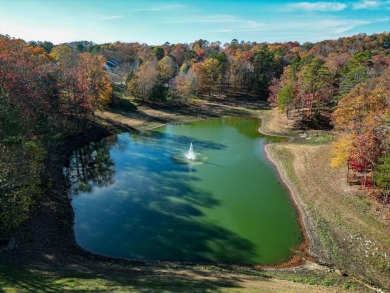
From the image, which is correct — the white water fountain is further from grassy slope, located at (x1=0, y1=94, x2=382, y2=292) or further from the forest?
grassy slope, located at (x1=0, y1=94, x2=382, y2=292)

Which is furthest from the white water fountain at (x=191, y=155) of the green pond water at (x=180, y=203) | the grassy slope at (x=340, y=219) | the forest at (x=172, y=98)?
the forest at (x=172, y=98)

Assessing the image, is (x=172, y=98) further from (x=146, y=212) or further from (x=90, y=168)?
(x=146, y=212)

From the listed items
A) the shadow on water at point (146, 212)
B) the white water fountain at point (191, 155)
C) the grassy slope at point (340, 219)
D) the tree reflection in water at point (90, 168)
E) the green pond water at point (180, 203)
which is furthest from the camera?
the white water fountain at point (191, 155)

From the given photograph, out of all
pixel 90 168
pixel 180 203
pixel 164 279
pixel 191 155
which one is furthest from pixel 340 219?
pixel 90 168

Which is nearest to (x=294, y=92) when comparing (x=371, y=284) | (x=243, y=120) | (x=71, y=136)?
(x=243, y=120)

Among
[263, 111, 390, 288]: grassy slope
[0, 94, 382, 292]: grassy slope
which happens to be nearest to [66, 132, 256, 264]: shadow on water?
[0, 94, 382, 292]: grassy slope

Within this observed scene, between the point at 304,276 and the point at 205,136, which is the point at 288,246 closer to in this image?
the point at 304,276

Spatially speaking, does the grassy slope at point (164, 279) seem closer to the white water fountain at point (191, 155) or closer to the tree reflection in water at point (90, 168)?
the tree reflection in water at point (90, 168)
